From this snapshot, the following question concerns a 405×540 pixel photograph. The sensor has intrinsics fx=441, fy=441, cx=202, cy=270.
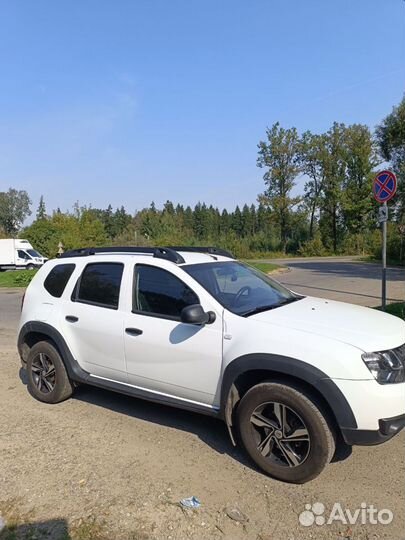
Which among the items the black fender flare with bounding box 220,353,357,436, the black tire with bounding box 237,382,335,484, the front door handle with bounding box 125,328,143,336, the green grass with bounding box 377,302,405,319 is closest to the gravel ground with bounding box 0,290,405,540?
the black tire with bounding box 237,382,335,484

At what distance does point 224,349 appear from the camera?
3.60m

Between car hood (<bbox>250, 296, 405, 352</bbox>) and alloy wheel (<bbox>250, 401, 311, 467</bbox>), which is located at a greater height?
car hood (<bbox>250, 296, 405, 352</bbox>)

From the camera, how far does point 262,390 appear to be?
3.36 m

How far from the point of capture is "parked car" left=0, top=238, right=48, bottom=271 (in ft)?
112

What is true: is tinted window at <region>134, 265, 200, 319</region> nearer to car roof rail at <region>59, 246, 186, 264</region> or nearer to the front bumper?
car roof rail at <region>59, 246, 186, 264</region>

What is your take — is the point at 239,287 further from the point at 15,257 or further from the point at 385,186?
the point at 15,257

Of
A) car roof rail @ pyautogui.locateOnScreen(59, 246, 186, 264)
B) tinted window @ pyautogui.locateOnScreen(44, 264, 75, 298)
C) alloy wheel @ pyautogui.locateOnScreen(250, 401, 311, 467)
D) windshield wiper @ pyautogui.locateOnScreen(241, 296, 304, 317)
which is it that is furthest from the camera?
tinted window @ pyautogui.locateOnScreen(44, 264, 75, 298)

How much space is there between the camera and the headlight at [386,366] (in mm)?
3086

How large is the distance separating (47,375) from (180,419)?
1.67 meters

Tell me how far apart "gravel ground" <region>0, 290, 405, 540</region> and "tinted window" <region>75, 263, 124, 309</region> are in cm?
123

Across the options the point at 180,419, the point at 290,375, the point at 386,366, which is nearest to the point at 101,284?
the point at 180,419

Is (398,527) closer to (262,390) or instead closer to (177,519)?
(262,390)

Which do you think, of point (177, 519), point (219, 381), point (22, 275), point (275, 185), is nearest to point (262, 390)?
point (219, 381)

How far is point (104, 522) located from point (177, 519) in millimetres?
477
